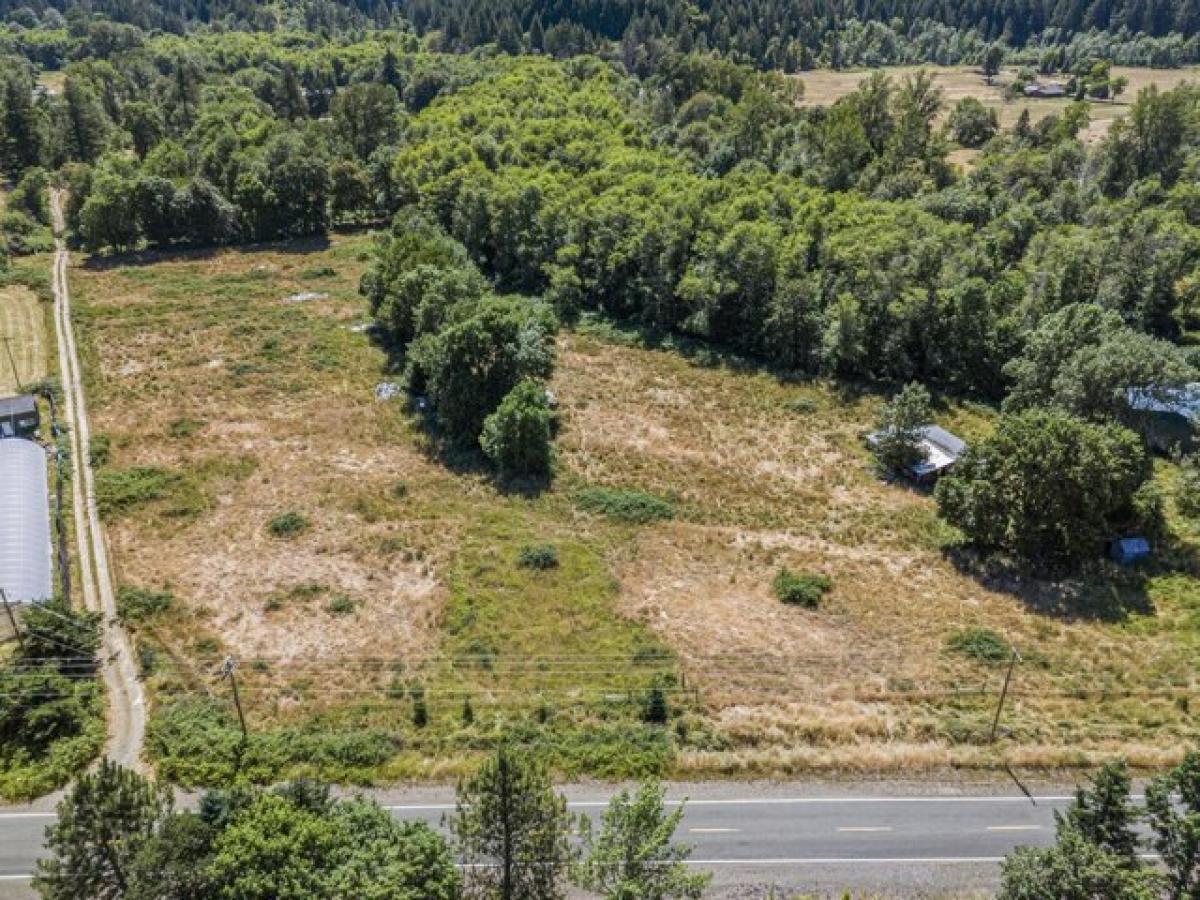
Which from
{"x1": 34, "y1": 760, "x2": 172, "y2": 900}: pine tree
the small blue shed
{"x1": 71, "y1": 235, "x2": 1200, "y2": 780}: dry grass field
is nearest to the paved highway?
{"x1": 71, "y1": 235, "x2": 1200, "y2": 780}: dry grass field

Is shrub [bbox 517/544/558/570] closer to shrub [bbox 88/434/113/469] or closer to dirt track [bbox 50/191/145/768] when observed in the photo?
dirt track [bbox 50/191/145/768]

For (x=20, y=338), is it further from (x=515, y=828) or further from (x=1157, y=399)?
(x=1157, y=399)

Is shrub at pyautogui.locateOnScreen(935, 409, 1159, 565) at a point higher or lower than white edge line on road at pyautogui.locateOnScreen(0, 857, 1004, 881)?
higher

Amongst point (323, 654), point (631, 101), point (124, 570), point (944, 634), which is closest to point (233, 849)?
point (323, 654)

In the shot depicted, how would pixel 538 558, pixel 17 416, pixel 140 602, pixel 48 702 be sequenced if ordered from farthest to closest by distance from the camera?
pixel 17 416
pixel 538 558
pixel 140 602
pixel 48 702

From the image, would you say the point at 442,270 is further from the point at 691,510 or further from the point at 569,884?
the point at 569,884

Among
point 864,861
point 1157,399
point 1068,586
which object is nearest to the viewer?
point 864,861

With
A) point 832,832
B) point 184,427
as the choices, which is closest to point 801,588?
point 832,832
